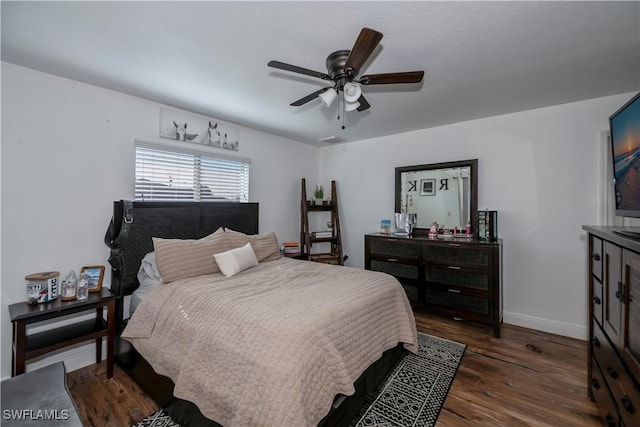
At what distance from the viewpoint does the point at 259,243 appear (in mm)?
2986

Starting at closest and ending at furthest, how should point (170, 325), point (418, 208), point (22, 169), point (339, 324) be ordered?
point (339, 324)
point (170, 325)
point (22, 169)
point (418, 208)

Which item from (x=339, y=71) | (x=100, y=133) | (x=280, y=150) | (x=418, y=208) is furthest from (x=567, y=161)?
(x=100, y=133)

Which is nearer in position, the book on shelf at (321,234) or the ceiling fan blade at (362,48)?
the ceiling fan blade at (362,48)

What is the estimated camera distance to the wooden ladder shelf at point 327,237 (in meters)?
4.13

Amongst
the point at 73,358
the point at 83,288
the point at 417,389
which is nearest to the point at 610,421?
the point at 417,389

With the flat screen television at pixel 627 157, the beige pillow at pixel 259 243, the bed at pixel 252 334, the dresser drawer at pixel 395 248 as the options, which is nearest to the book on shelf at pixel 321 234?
the dresser drawer at pixel 395 248

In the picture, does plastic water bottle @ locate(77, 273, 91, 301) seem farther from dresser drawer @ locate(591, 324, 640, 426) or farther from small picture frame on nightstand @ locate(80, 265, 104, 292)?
dresser drawer @ locate(591, 324, 640, 426)

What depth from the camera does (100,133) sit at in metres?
2.45

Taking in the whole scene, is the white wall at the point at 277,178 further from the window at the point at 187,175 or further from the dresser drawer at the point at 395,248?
the dresser drawer at the point at 395,248

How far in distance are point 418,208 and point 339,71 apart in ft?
8.16

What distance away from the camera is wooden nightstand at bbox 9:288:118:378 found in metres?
1.76

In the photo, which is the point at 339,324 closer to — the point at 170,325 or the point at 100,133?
the point at 170,325

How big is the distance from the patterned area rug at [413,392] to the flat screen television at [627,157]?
4.89 feet

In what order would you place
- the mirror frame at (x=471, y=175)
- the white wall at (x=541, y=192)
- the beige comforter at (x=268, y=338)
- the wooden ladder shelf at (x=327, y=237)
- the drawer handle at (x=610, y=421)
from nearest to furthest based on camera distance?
the beige comforter at (x=268, y=338) < the drawer handle at (x=610, y=421) < the white wall at (x=541, y=192) < the mirror frame at (x=471, y=175) < the wooden ladder shelf at (x=327, y=237)
